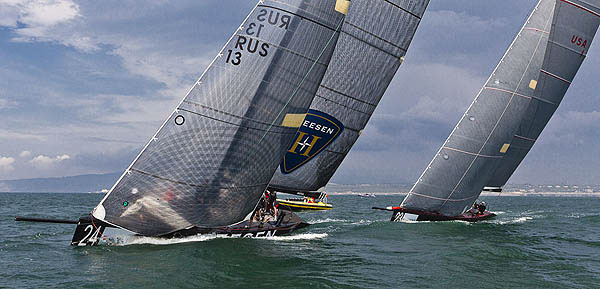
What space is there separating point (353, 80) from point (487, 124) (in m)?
9.05

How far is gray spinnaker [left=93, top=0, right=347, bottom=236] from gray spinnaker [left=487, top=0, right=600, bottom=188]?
15.5 meters

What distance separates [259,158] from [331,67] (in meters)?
5.58

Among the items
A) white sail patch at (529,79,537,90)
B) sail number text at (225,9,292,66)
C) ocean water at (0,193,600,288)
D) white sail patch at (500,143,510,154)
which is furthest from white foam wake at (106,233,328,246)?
white sail patch at (529,79,537,90)

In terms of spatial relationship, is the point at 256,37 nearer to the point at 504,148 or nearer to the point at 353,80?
the point at 353,80

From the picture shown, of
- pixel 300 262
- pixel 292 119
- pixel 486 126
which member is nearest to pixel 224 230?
pixel 300 262

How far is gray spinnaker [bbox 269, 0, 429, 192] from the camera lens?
17.4 metres

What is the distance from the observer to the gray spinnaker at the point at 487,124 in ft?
76.5

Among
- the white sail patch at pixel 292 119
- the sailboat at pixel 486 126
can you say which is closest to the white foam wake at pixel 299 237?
the white sail patch at pixel 292 119

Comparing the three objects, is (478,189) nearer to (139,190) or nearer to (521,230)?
(521,230)

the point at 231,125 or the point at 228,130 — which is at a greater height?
the point at 231,125

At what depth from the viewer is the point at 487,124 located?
23266mm

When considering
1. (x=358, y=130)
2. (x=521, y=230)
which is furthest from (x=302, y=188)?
(x=521, y=230)

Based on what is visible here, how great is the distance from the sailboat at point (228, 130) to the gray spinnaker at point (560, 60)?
15.4 metres

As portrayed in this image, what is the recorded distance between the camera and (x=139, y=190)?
40.7 feet
